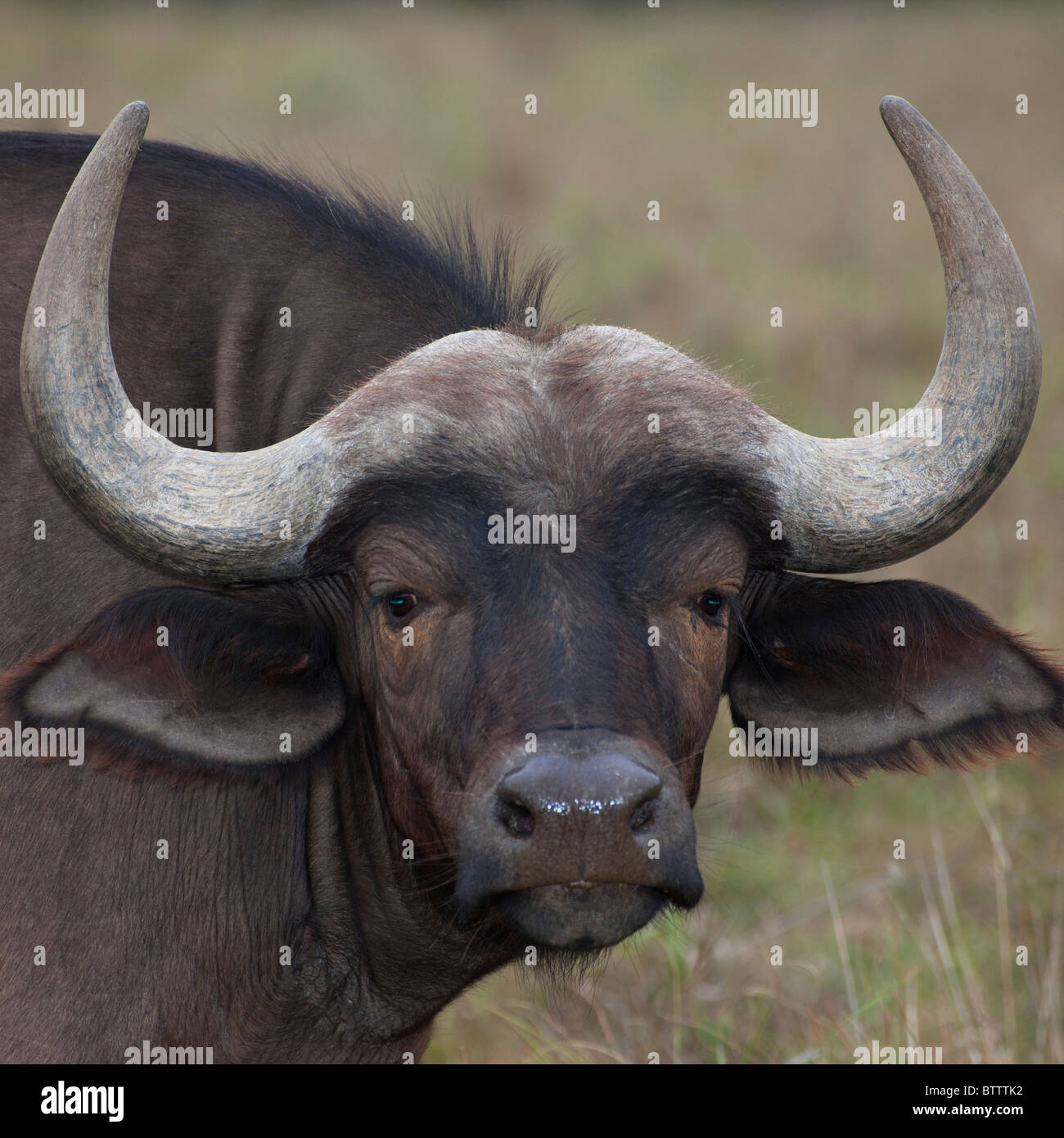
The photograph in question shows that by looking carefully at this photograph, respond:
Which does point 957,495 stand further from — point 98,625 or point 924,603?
point 98,625

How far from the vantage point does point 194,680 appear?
355 centimetres

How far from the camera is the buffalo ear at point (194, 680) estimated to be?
3.42 metres

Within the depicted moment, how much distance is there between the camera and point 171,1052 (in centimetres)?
378

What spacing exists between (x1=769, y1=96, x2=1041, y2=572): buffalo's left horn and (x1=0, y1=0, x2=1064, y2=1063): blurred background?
2.96ft

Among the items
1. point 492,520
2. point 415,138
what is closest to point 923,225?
point 415,138

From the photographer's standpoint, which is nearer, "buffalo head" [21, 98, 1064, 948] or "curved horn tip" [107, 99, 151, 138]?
"buffalo head" [21, 98, 1064, 948]

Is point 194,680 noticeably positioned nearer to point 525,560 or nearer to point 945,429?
point 525,560

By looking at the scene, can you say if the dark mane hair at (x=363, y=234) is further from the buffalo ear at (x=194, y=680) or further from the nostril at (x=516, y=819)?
the nostril at (x=516, y=819)

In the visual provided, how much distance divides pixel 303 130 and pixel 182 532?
47.5 feet

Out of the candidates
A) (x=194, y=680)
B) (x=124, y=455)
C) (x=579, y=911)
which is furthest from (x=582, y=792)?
(x=124, y=455)

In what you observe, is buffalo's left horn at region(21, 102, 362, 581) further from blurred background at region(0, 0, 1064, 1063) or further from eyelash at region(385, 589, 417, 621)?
blurred background at region(0, 0, 1064, 1063)

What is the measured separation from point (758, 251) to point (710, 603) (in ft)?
37.0

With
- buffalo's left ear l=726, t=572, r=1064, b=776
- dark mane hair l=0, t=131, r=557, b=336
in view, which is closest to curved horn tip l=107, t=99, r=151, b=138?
dark mane hair l=0, t=131, r=557, b=336

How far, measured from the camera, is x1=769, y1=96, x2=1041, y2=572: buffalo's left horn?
3443 millimetres
